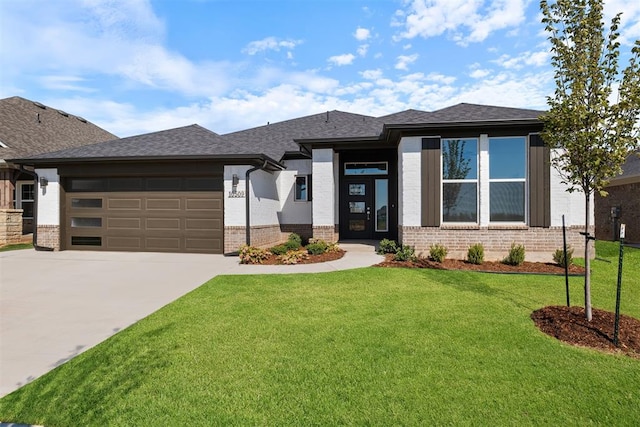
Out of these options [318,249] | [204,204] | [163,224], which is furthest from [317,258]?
[163,224]

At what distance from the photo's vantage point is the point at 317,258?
9664 millimetres

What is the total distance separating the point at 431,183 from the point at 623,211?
13.6m

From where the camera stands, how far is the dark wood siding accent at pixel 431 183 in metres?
9.49

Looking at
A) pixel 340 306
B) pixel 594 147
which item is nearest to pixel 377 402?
pixel 340 306

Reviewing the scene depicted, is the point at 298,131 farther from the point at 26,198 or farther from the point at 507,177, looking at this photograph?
the point at 26,198

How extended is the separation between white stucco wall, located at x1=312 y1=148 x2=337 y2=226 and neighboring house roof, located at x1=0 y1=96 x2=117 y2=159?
13.7 metres

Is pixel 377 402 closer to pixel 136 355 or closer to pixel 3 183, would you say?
pixel 136 355

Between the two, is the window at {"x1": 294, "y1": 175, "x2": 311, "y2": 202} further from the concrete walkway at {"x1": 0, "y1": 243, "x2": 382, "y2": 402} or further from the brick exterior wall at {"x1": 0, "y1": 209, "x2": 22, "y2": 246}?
the brick exterior wall at {"x1": 0, "y1": 209, "x2": 22, "y2": 246}

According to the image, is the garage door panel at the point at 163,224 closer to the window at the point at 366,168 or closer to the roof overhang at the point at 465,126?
the window at the point at 366,168

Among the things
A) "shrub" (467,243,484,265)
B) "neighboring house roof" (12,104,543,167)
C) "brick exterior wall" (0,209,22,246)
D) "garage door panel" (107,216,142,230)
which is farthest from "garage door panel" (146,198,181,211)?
"shrub" (467,243,484,265)

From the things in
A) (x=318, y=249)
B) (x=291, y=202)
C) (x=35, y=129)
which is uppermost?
(x=35, y=129)

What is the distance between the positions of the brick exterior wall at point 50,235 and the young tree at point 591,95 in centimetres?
1528

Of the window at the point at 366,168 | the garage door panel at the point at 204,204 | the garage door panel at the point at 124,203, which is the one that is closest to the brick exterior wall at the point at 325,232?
the window at the point at 366,168

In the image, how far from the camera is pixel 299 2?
854 centimetres
